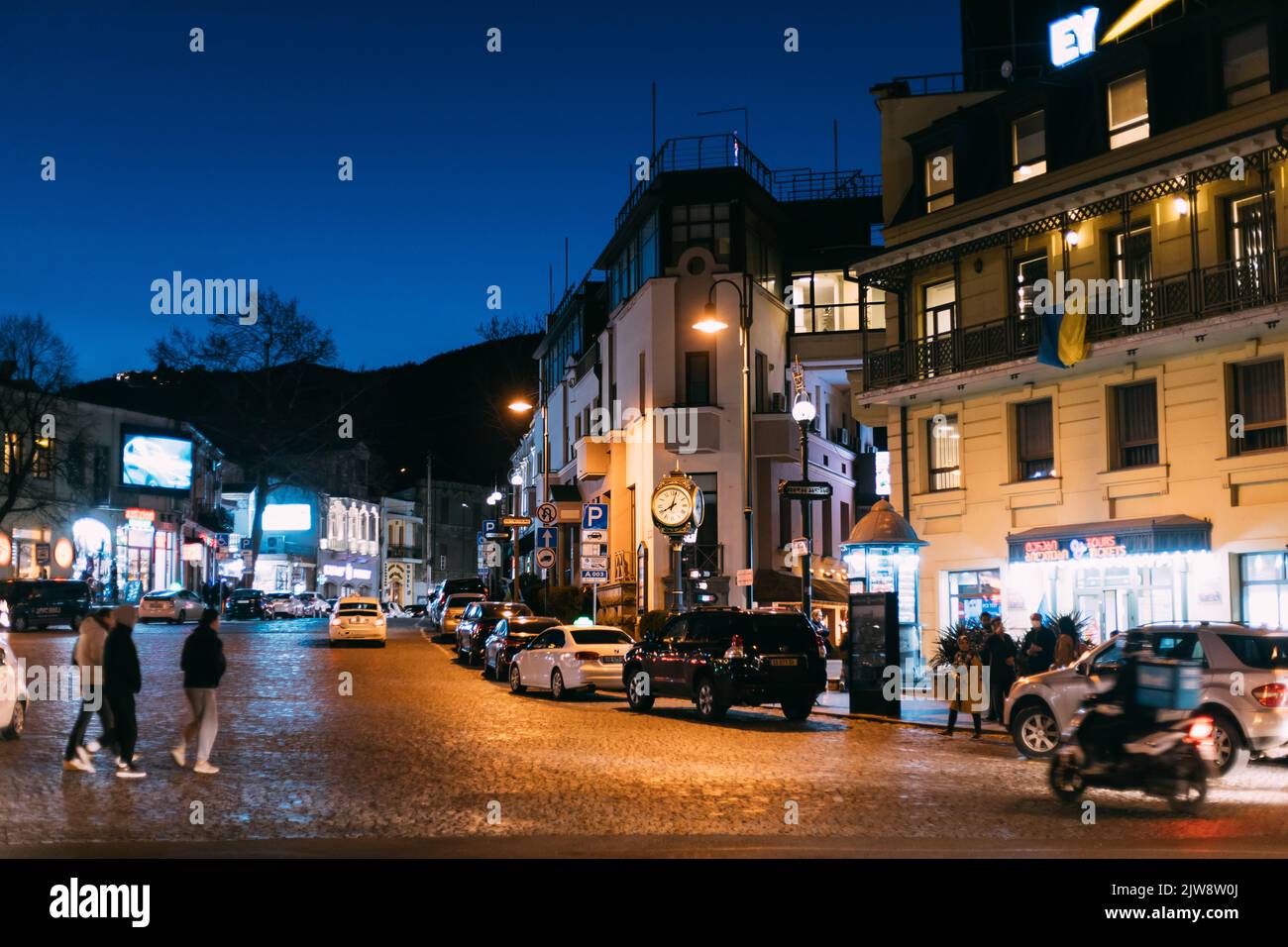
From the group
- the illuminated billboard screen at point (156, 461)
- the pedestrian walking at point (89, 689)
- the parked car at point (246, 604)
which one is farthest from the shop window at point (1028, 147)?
the illuminated billboard screen at point (156, 461)

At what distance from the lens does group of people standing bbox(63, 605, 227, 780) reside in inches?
594

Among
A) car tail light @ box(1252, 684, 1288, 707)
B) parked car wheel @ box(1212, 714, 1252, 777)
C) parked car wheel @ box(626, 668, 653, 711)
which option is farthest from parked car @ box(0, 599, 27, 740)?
car tail light @ box(1252, 684, 1288, 707)

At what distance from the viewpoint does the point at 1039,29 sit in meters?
36.8

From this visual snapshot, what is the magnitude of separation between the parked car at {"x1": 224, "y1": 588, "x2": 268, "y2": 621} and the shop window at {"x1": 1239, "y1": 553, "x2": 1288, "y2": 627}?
181ft

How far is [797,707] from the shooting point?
22969 mm

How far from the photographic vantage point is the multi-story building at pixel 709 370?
142 feet

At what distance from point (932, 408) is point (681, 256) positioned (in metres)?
14.4

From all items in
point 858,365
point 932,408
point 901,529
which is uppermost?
point 858,365

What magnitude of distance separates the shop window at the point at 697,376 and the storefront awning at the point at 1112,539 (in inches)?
657

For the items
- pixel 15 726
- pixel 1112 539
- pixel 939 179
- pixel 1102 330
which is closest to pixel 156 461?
pixel 939 179

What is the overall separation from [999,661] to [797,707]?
3563mm
